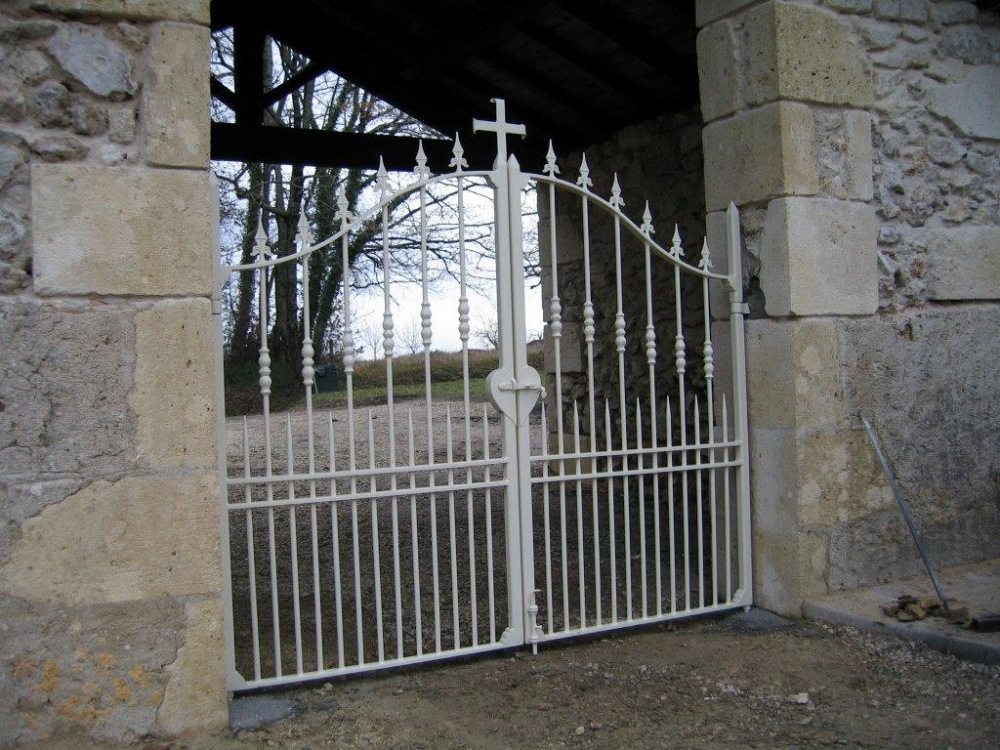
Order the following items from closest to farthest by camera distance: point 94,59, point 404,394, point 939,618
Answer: point 94,59 → point 939,618 → point 404,394

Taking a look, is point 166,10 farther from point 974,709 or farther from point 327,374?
point 327,374

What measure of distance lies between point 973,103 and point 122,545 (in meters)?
4.12

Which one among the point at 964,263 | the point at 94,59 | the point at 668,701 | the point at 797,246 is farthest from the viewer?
the point at 964,263

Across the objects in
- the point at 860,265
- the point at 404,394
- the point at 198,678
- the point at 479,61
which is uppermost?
the point at 479,61

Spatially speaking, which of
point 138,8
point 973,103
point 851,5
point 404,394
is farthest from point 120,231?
point 404,394

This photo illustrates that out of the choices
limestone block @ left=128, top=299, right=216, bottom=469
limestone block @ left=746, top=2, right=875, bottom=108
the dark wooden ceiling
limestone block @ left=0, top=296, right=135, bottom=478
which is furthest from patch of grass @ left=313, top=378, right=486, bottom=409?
limestone block @ left=0, top=296, right=135, bottom=478

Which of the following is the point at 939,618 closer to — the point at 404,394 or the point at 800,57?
the point at 800,57

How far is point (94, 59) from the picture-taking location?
110 inches

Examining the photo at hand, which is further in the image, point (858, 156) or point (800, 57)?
point (858, 156)

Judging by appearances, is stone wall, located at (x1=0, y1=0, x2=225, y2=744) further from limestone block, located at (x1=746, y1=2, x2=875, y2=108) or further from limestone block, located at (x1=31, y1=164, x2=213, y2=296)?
limestone block, located at (x1=746, y1=2, x2=875, y2=108)

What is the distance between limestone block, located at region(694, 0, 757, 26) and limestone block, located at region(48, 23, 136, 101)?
2486 mm

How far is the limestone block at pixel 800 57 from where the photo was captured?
12.6 feet

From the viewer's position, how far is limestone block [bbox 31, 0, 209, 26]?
9.00 feet

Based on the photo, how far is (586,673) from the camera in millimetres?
3387
